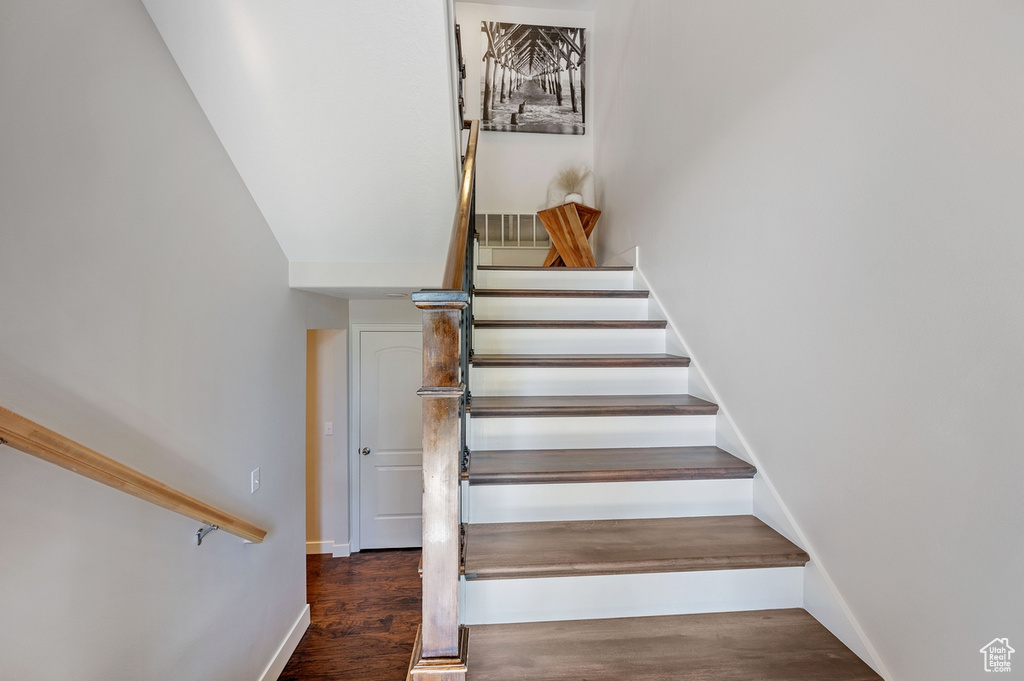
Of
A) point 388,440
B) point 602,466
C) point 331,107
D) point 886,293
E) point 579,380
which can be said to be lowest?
point 388,440

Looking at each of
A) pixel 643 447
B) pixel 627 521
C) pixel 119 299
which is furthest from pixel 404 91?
pixel 627 521

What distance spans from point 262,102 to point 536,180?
2.56m

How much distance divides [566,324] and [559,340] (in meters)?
0.09

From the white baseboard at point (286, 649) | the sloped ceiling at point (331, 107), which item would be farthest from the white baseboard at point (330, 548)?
the sloped ceiling at point (331, 107)

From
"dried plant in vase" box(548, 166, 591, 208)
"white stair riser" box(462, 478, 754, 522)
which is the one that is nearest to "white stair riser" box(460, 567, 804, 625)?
"white stair riser" box(462, 478, 754, 522)

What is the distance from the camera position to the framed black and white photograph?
13.4 ft

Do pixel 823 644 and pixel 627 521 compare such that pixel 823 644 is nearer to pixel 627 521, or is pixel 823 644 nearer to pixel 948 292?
pixel 627 521

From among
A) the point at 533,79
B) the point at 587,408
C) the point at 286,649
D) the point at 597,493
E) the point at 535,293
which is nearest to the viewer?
the point at 597,493

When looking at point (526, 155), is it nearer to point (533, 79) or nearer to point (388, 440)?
point (533, 79)

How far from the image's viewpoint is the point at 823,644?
1.20m

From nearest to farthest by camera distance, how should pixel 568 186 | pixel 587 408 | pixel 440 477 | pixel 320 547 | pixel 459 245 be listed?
pixel 440 477, pixel 459 245, pixel 587 408, pixel 568 186, pixel 320 547

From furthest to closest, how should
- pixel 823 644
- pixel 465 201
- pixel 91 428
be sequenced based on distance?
pixel 465 201 < pixel 91 428 < pixel 823 644

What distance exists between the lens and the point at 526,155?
4.16 metres

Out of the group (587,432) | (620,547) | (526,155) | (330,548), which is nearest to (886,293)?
(620,547)
